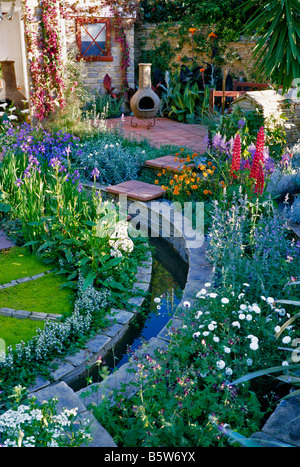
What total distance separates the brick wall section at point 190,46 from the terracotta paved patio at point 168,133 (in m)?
1.87

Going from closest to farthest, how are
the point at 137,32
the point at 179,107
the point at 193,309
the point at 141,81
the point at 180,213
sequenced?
the point at 193,309, the point at 180,213, the point at 141,81, the point at 179,107, the point at 137,32

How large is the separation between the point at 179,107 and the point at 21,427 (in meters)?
9.23

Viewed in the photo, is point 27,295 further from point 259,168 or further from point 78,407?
point 259,168

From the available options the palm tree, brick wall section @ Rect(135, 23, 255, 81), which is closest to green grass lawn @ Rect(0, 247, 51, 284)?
the palm tree

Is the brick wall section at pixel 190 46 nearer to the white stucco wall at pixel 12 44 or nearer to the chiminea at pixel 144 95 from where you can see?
the chiminea at pixel 144 95

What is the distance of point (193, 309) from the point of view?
3.27 meters

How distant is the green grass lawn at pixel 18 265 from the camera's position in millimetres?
4227

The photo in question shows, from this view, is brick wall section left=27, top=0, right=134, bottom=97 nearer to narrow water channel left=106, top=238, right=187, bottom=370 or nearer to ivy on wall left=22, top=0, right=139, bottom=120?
ivy on wall left=22, top=0, right=139, bottom=120

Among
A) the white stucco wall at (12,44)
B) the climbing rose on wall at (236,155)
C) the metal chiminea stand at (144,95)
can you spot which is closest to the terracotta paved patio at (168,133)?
the metal chiminea stand at (144,95)

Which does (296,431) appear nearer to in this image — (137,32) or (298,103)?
(298,103)

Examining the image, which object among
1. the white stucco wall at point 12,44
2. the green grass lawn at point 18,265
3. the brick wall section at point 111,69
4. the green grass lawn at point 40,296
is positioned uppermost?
the white stucco wall at point 12,44

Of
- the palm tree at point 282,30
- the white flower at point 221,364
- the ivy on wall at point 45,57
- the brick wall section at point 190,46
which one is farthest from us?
the brick wall section at point 190,46

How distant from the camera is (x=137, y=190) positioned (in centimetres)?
606
